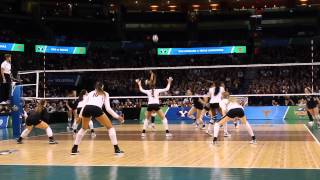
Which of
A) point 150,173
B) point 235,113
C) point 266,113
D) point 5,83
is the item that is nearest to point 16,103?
point 5,83

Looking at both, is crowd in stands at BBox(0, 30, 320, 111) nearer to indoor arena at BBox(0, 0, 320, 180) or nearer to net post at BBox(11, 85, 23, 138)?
indoor arena at BBox(0, 0, 320, 180)

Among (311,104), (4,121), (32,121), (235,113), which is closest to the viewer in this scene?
(235,113)

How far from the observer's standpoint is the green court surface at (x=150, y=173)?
792 centimetres

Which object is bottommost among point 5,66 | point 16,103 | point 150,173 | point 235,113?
point 150,173

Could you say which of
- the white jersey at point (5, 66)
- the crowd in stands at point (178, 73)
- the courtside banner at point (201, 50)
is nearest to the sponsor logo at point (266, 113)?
the crowd in stands at point (178, 73)

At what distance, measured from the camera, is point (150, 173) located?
845 cm

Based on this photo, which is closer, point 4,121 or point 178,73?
point 4,121

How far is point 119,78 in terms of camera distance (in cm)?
3812

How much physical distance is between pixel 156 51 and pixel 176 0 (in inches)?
236

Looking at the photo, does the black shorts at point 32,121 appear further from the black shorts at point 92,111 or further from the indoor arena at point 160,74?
the black shorts at point 92,111

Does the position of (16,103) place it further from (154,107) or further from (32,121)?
(154,107)

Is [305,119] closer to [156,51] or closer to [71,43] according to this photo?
[156,51]

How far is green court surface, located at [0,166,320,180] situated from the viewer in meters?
7.92

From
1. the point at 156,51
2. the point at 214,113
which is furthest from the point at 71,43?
the point at 214,113
